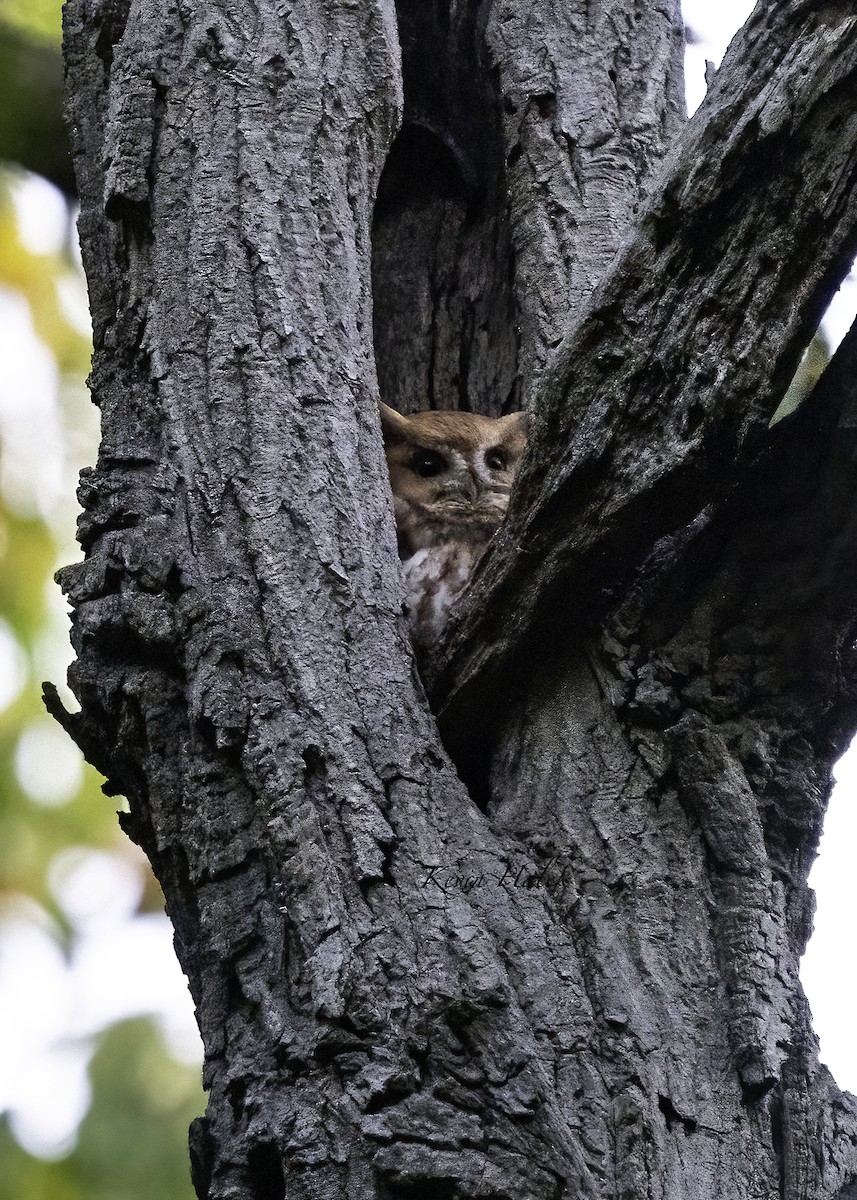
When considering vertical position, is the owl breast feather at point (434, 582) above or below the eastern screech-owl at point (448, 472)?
below

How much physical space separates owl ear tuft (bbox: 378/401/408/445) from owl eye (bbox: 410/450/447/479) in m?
0.06

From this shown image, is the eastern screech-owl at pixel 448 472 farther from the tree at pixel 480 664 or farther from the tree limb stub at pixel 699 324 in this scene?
the tree limb stub at pixel 699 324

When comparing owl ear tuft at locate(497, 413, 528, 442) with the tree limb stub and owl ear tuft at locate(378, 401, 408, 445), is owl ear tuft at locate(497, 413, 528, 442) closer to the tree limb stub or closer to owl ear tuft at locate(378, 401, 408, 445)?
owl ear tuft at locate(378, 401, 408, 445)

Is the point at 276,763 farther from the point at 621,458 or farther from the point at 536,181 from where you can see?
the point at 536,181

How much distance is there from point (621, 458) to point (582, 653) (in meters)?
0.37

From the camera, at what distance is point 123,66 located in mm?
2449

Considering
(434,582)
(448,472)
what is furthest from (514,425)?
(434,582)

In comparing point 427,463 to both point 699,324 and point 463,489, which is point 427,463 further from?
point 699,324

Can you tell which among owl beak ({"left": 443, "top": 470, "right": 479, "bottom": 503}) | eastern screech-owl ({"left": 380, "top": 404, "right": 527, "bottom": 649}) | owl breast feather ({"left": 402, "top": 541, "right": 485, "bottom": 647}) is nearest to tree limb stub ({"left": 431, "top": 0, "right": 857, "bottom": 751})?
owl breast feather ({"left": 402, "top": 541, "right": 485, "bottom": 647})

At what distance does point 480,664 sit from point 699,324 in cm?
64

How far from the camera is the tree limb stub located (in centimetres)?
161

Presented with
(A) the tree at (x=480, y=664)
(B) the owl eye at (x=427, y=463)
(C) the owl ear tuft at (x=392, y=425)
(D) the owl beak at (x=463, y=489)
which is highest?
(C) the owl ear tuft at (x=392, y=425)

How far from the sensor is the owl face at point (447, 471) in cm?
309

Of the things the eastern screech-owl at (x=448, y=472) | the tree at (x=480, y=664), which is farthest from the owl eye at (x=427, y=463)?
the tree at (x=480, y=664)
